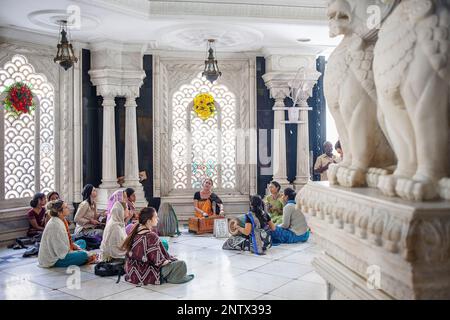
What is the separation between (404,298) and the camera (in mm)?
1483

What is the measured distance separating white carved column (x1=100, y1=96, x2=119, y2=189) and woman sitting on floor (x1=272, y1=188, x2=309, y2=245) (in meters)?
3.14

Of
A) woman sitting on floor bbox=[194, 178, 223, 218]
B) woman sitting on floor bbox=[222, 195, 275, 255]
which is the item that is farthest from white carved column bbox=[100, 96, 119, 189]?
woman sitting on floor bbox=[222, 195, 275, 255]

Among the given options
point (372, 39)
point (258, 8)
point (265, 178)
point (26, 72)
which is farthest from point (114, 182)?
point (372, 39)

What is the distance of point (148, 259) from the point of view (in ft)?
15.5

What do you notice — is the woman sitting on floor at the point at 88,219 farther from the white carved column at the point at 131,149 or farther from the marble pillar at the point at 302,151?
the marble pillar at the point at 302,151

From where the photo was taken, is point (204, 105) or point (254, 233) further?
point (204, 105)

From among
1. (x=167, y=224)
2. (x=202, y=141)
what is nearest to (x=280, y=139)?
(x=202, y=141)

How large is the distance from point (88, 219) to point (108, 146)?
1.65 m

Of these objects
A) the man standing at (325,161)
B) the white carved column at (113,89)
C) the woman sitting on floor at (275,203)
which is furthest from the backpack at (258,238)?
the white carved column at (113,89)

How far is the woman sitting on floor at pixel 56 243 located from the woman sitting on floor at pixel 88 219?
4.08 ft

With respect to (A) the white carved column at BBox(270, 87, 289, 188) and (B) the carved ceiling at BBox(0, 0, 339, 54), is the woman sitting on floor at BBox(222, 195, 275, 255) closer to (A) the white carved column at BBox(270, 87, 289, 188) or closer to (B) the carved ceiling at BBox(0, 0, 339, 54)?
(A) the white carved column at BBox(270, 87, 289, 188)

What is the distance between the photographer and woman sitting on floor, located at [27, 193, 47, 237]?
7031 millimetres

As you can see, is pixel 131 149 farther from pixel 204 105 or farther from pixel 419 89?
pixel 419 89

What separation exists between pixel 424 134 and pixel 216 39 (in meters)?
6.79
